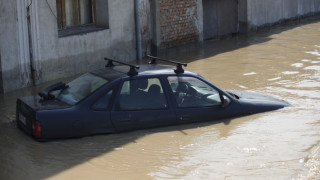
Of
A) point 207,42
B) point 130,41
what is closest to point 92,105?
point 130,41

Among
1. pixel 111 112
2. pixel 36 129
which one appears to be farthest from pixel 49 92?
pixel 111 112

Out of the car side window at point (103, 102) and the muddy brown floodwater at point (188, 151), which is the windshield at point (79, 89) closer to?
the car side window at point (103, 102)

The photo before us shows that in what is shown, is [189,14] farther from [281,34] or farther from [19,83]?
[19,83]

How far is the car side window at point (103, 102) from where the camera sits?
8.74 metres

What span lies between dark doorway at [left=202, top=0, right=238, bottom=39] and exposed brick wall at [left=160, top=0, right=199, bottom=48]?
1.82 metres

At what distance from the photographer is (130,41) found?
16500mm

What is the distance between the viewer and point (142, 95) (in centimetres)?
909

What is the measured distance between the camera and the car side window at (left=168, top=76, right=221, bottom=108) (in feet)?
30.7

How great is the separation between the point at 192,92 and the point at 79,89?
1836mm

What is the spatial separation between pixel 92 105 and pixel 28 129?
1.04 meters

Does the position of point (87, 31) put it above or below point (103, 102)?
above

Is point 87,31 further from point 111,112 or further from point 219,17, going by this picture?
point 219,17

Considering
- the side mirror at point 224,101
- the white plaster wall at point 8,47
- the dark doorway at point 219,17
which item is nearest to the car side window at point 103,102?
the side mirror at point 224,101

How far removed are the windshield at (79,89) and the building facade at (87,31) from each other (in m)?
3.73
